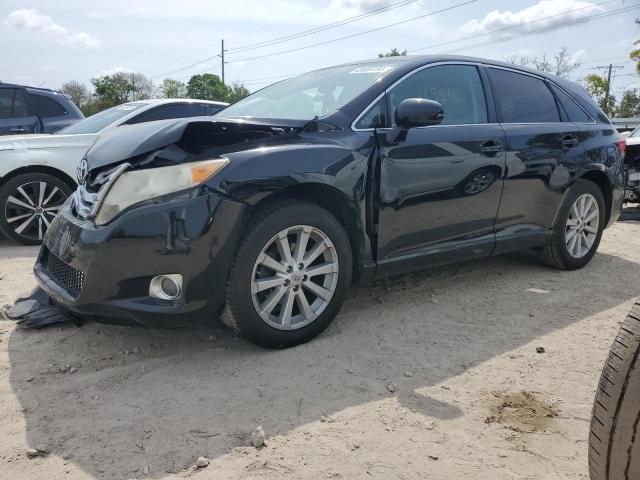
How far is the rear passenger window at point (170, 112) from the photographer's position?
6.10 meters

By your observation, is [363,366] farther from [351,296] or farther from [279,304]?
[351,296]

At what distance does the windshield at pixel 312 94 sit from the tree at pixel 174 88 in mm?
68295

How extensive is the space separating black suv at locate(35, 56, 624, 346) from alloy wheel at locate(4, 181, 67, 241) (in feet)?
8.49

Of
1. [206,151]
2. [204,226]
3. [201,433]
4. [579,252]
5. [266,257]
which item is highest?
[206,151]

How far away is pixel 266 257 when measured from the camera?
2959 millimetres

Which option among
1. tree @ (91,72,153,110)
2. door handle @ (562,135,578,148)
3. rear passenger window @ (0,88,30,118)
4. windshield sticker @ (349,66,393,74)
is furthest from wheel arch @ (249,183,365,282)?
tree @ (91,72,153,110)

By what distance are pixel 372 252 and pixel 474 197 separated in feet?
3.12

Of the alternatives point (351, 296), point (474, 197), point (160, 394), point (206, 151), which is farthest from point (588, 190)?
point (160, 394)

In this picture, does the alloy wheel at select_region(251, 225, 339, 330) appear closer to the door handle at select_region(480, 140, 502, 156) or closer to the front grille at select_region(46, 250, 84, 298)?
the front grille at select_region(46, 250, 84, 298)

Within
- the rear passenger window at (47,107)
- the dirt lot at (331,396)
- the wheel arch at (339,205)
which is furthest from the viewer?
the rear passenger window at (47,107)

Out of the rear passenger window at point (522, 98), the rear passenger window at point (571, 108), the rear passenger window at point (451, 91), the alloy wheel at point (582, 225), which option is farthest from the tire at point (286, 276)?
the rear passenger window at point (571, 108)

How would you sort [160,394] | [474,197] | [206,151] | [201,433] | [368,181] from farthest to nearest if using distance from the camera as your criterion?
[474,197]
[368,181]
[206,151]
[160,394]
[201,433]

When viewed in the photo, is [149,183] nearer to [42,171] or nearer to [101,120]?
[42,171]

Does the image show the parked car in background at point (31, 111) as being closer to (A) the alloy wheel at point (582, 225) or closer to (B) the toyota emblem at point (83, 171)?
(B) the toyota emblem at point (83, 171)
